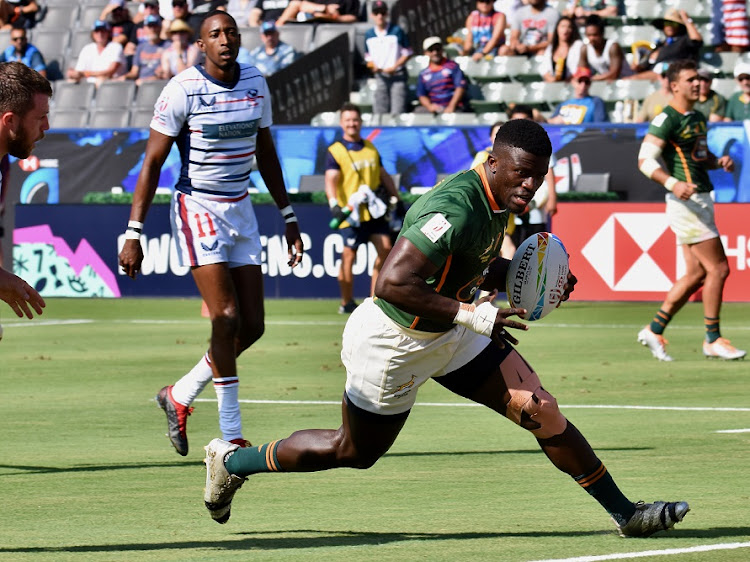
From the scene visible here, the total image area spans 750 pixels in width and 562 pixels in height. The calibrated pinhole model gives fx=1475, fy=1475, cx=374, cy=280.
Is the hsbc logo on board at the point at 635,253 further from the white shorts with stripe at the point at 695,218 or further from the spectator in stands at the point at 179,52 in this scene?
the spectator in stands at the point at 179,52

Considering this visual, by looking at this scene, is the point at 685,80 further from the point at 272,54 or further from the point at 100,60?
the point at 100,60

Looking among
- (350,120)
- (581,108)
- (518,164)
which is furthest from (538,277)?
(581,108)

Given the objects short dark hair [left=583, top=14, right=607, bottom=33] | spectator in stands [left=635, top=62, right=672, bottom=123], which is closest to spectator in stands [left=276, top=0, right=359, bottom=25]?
short dark hair [left=583, top=14, right=607, bottom=33]

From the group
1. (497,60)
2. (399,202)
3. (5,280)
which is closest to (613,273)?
(399,202)

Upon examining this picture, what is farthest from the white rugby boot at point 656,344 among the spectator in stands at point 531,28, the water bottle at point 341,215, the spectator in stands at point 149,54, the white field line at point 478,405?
the spectator in stands at point 149,54

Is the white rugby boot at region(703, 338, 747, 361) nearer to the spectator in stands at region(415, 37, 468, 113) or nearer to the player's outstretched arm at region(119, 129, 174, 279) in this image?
the player's outstretched arm at region(119, 129, 174, 279)

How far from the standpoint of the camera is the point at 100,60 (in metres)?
28.1

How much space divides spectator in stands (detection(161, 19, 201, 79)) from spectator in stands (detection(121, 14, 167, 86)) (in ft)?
1.02

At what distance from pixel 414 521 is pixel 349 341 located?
3.22 ft

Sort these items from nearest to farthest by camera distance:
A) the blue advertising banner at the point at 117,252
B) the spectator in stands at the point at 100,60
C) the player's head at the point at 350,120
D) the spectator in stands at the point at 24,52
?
the player's head at the point at 350,120 → the blue advertising banner at the point at 117,252 → the spectator in stands at the point at 24,52 → the spectator in stands at the point at 100,60

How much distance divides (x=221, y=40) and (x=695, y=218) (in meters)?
6.25

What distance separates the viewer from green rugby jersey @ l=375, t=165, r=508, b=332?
5859 mm

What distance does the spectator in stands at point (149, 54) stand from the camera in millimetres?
27328

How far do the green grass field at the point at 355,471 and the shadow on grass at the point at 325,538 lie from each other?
0.04 feet
